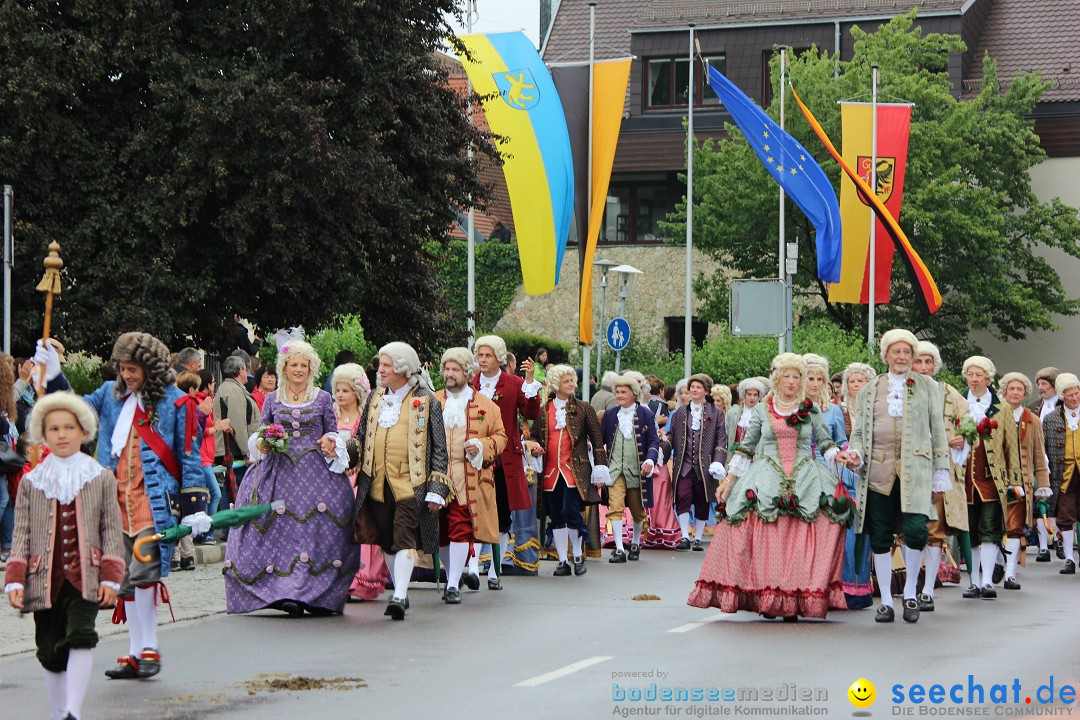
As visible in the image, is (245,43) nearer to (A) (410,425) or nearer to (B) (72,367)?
(B) (72,367)

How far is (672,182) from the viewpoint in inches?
2014

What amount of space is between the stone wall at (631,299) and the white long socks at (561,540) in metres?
32.0

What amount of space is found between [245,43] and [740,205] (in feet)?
68.8

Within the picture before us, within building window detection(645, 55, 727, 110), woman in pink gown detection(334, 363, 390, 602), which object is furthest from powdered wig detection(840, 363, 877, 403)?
building window detection(645, 55, 727, 110)

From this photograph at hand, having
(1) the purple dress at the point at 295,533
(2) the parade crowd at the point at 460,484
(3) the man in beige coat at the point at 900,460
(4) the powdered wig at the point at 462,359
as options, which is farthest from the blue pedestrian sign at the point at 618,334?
(1) the purple dress at the point at 295,533

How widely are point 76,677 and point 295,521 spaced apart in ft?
16.0

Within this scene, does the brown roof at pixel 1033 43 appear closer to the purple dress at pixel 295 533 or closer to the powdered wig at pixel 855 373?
the powdered wig at pixel 855 373

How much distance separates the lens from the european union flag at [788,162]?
29.4m

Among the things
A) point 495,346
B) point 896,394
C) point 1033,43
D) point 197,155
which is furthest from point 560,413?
point 1033,43

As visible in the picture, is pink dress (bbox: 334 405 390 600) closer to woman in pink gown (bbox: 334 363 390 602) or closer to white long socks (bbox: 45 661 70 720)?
woman in pink gown (bbox: 334 363 390 602)

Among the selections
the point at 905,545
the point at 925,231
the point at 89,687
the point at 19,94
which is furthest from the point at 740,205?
the point at 89,687

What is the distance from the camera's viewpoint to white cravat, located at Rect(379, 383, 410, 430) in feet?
44.0

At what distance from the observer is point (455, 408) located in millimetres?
14766

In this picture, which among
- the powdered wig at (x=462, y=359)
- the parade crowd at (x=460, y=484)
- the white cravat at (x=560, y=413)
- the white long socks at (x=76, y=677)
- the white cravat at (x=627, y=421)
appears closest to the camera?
the white long socks at (x=76, y=677)
